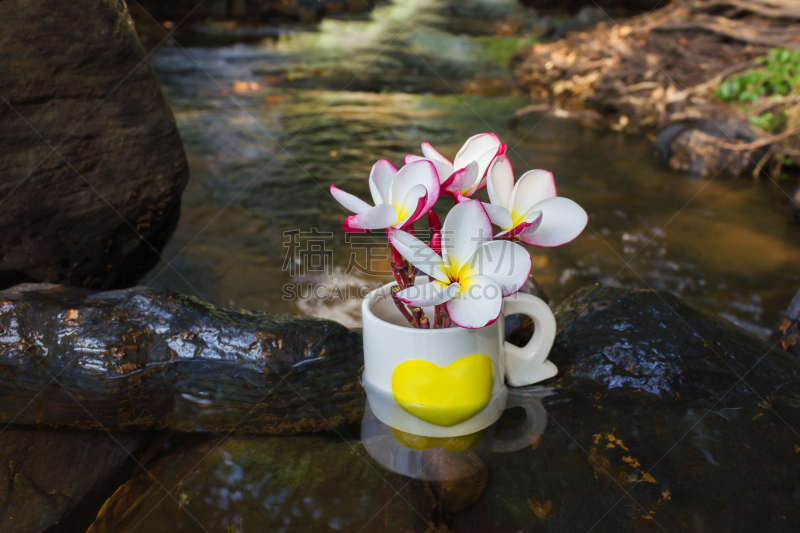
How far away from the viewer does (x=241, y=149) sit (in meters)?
5.01

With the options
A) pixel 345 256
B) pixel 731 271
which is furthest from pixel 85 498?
pixel 731 271

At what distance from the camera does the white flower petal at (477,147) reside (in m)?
1.36

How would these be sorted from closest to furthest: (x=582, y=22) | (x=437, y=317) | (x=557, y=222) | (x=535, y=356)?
1. (x=557, y=222)
2. (x=437, y=317)
3. (x=535, y=356)
4. (x=582, y=22)

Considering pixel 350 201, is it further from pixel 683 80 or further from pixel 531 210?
pixel 683 80

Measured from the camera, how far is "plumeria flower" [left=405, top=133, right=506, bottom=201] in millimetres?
1305

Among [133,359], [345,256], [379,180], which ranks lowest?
[345,256]

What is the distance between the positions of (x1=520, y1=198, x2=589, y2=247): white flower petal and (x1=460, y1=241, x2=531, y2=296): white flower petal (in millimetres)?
109

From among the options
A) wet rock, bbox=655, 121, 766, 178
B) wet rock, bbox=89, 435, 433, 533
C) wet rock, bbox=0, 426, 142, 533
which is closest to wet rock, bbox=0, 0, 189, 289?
wet rock, bbox=0, 426, 142, 533

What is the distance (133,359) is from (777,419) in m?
1.79

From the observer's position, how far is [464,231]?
1.19 meters

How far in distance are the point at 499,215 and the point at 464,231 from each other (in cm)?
11

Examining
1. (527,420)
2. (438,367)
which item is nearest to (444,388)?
(438,367)

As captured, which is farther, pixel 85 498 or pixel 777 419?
pixel 777 419

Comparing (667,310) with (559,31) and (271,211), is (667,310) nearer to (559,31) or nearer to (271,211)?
(271,211)
